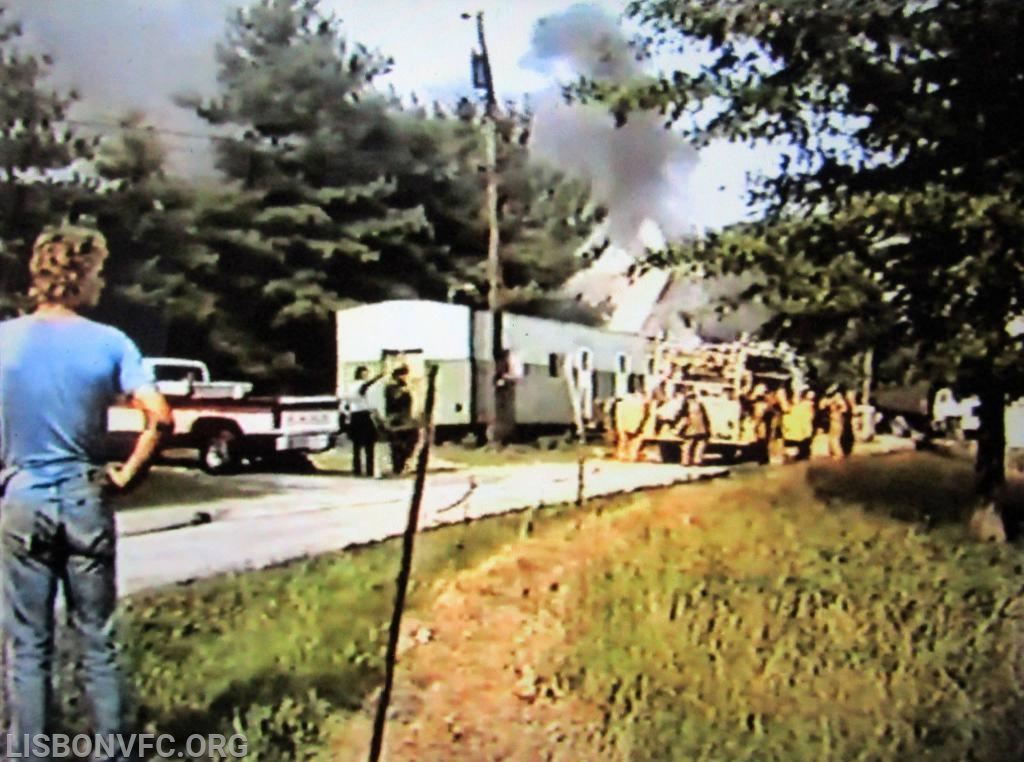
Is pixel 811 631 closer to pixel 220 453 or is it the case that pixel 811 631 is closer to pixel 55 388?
pixel 220 453

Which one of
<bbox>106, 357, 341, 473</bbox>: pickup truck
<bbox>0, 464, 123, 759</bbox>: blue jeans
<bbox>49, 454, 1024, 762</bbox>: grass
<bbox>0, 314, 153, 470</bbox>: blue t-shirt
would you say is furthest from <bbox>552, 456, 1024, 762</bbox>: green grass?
<bbox>0, 314, 153, 470</bbox>: blue t-shirt

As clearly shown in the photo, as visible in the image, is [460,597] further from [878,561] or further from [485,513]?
[878,561]

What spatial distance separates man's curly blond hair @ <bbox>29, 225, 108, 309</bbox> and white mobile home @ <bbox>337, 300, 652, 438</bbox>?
33 centimetres

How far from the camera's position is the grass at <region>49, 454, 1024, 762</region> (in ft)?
5.34

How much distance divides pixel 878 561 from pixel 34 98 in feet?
4.92

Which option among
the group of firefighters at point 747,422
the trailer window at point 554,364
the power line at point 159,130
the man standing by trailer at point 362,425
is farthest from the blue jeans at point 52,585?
the group of firefighters at point 747,422

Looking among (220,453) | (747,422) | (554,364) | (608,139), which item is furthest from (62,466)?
(747,422)

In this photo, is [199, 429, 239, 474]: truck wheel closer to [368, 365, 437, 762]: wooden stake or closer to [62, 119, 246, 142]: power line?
[368, 365, 437, 762]: wooden stake

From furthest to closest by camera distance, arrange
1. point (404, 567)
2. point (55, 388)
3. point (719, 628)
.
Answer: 1. point (719, 628)
2. point (404, 567)
3. point (55, 388)

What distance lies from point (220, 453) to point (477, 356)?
0.38 m

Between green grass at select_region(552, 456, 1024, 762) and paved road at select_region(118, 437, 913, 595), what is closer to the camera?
paved road at select_region(118, 437, 913, 595)

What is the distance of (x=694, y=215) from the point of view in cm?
199

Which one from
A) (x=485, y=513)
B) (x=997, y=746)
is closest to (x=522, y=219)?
(x=485, y=513)

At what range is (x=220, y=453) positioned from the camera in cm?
162
